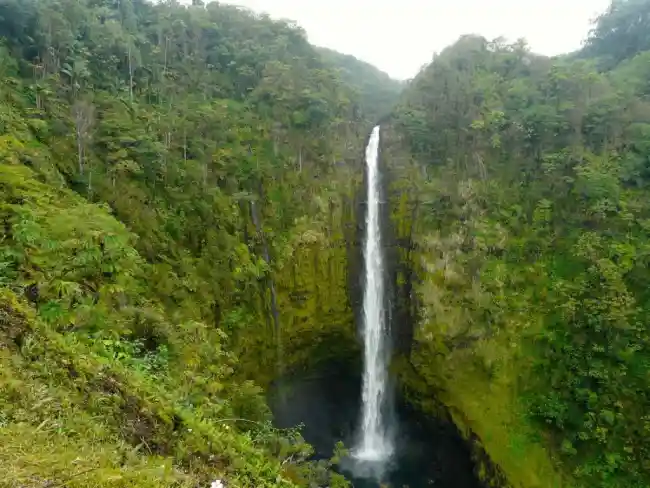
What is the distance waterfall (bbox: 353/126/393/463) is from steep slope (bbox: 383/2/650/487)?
984 mm

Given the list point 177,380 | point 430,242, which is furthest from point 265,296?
point 177,380

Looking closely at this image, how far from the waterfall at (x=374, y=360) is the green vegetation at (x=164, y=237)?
101 centimetres

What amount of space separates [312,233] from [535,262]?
8.15 meters

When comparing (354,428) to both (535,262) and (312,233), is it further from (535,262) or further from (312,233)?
(535,262)

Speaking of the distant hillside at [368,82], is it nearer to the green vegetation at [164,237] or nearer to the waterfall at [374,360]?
the green vegetation at [164,237]

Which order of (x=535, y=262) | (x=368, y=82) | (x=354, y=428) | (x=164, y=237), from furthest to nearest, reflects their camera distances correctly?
(x=368, y=82) → (x=354, y=428) → (x=535, y=262) → (x=164, y=237)

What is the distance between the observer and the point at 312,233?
17.6 m

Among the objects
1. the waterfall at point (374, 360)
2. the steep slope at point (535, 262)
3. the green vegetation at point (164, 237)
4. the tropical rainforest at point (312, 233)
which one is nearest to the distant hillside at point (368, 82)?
the green vegetation at point (164, 237)

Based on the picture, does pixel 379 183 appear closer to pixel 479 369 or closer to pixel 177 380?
pixel 479 369

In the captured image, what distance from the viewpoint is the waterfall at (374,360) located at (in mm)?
16656

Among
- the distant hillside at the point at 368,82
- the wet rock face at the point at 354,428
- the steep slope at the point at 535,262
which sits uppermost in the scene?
the distant hillside at the point at 368,82

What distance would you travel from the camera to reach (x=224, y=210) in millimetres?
15469

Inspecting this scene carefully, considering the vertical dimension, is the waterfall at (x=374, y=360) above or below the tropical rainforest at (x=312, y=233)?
below

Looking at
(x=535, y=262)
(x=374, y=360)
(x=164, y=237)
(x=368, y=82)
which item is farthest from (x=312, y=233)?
(x=368, y=82)
